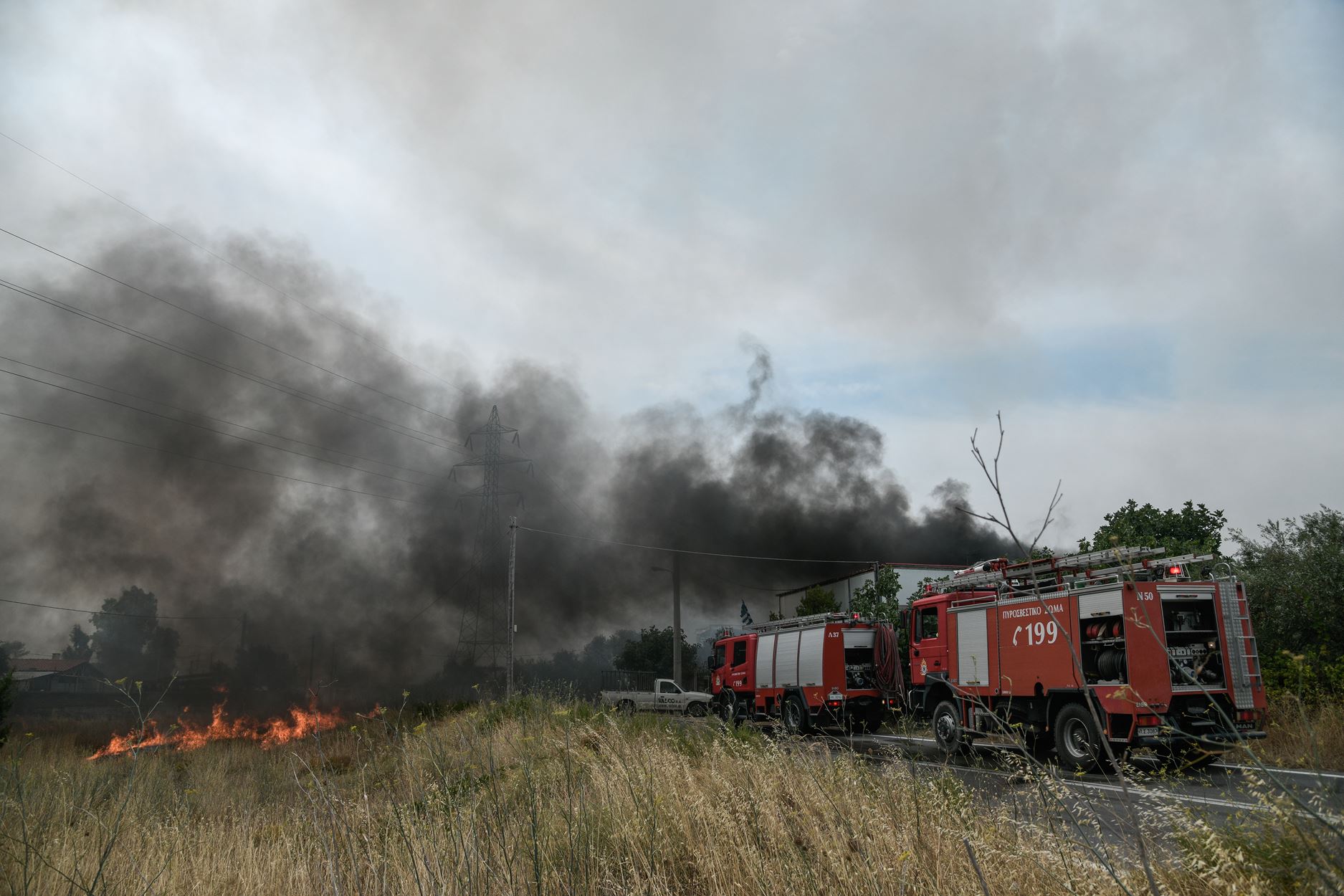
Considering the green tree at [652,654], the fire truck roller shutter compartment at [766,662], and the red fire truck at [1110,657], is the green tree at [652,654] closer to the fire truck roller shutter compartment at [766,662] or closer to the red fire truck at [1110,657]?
the fire truck roller shutter compartment at [766,662]

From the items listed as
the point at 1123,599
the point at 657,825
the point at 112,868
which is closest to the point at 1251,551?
the point at 1123,599

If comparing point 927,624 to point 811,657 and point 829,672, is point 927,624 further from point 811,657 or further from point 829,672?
point 811,657

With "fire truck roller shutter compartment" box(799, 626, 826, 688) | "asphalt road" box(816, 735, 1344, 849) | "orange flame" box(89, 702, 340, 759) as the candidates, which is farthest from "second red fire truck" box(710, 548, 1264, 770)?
"orange flame" box(89, 702, 340, 759)

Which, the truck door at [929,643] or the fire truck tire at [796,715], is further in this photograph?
the fire truck tire at [796,715]

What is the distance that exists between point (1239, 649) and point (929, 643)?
18.1ft

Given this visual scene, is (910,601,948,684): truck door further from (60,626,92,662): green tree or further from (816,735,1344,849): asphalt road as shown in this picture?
(60,626,92,662): green tree

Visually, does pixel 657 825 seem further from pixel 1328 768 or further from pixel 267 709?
pixel 267 709

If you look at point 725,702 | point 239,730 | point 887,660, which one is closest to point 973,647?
point 887,660

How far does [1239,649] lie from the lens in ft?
36.9

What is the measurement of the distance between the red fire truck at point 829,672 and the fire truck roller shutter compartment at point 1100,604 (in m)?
6.73

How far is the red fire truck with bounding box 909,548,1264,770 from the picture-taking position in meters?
10.8

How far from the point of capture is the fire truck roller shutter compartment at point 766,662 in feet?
70.2

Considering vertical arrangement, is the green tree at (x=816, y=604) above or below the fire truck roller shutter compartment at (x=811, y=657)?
above

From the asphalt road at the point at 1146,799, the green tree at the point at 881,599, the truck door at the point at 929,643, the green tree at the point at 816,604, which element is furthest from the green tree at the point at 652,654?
the asphalt road at the point at 1146,799
